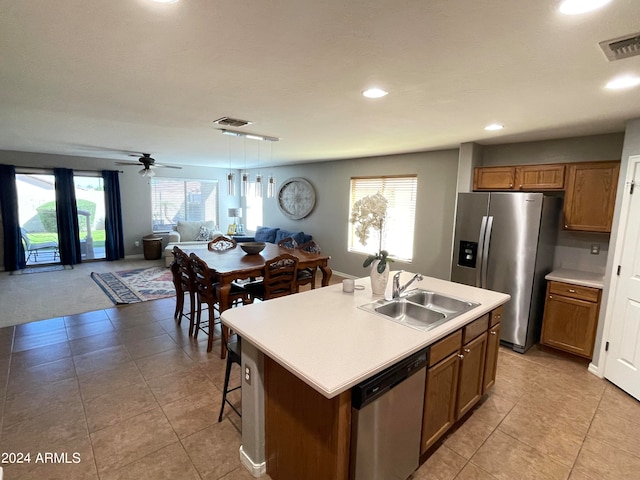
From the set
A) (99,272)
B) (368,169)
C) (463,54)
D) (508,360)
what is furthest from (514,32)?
(99,272)

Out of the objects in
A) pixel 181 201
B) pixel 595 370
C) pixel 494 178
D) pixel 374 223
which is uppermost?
pixel 494 178

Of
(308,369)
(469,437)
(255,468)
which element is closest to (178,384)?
(255,468)

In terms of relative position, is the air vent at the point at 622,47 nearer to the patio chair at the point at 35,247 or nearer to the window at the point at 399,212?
the window at the point at 399,212

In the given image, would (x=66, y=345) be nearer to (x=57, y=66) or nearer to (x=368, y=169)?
(x=57, y=66)

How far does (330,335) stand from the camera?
169cm

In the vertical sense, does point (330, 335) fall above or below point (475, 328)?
above

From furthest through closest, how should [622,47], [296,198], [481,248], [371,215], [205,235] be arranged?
[205,235] < [296,198] < [481,248] < [371,215] < [622,47]

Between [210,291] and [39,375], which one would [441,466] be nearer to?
[210,291]

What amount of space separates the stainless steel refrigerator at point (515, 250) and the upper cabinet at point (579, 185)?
177 mm

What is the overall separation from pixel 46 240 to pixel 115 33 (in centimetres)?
739

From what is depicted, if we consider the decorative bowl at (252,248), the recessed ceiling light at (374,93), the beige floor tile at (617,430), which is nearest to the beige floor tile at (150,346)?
the decorative bowl at (252,248)

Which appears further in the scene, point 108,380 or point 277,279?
point 277,279

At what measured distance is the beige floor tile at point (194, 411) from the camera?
225 centimetres

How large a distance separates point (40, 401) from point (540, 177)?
5245mm
